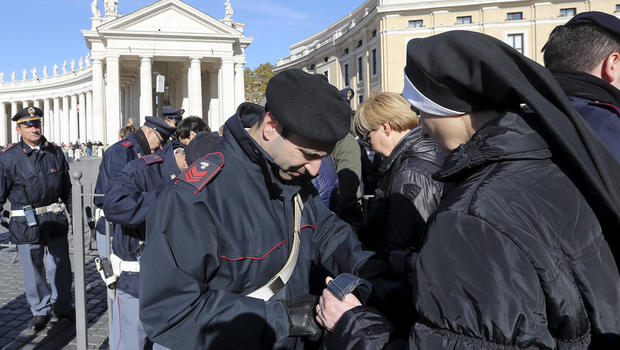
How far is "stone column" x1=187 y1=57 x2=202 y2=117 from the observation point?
45969 mm

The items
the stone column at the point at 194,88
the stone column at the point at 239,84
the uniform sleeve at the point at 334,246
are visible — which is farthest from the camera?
the stone column at the point at 239,84

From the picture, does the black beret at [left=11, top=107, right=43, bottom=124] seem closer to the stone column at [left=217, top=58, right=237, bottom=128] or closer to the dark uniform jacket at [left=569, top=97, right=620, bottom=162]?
the dark uniform jacket at [left=569, top=97, right=620, bottom=162]

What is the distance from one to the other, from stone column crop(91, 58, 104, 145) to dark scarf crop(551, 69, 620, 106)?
5439 centimetres

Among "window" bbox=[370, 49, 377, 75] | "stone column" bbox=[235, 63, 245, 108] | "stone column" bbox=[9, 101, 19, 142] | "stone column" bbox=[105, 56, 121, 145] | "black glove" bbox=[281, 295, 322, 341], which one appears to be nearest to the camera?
"black glove" bbox=[281, 295, 322, 341]

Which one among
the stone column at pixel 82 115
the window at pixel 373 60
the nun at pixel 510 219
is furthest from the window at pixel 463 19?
the stone column at pixel 82 115

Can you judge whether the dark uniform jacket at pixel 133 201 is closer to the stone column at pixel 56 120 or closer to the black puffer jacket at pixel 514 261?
the black puffer jacket at pixel 514 261

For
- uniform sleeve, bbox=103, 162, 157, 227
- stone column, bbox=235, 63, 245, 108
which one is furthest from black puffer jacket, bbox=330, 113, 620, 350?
stone column, bbox=235, 63, 245, 108

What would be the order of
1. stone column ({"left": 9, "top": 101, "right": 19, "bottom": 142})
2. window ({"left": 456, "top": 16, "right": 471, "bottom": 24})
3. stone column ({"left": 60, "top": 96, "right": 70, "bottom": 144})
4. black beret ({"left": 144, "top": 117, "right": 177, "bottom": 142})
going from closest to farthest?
black beret ({"left": 144, "top": 117, "right": 177, "bottom": 142}) → window ({"left": 456, "top": 16, "right": 471, "bottom": 24}) → stone column ({"left": 60, "top": 96, "right": 70, "bottom": 144}) → stone column ({"left": 9, "top": 101, "right": 19, "bottom": 142})

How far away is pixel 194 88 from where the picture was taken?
1832 inches

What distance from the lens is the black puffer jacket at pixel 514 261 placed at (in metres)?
1.10

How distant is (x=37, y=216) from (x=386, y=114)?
14.9 ft

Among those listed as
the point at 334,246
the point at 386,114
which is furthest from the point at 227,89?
the point at 334,246

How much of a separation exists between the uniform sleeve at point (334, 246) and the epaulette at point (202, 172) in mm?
539

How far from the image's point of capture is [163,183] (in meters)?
3.86
